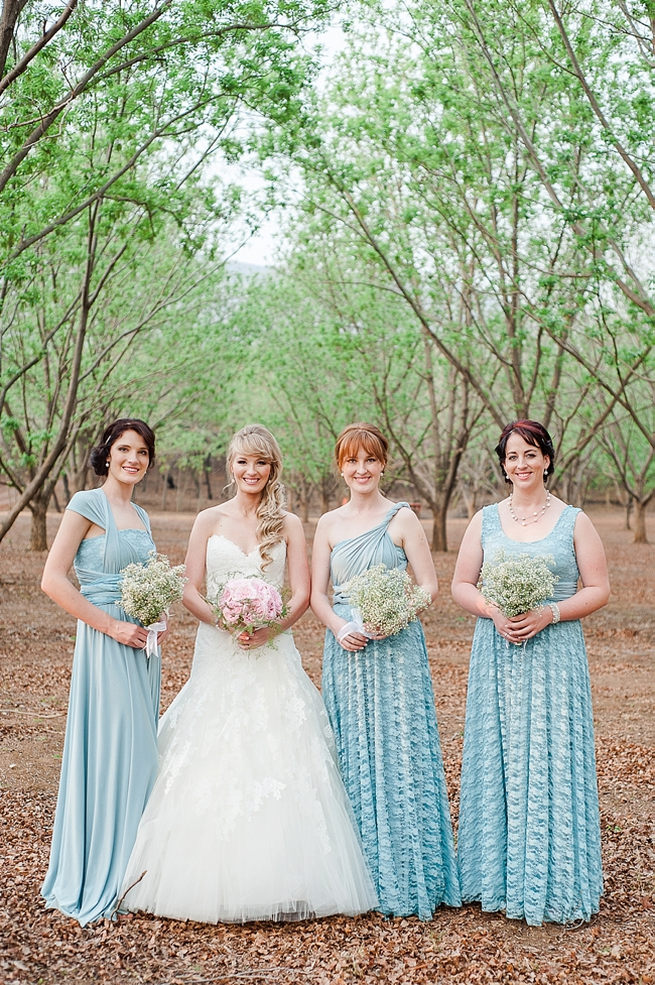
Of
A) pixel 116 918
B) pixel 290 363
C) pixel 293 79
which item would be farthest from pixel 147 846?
pixel 290 363

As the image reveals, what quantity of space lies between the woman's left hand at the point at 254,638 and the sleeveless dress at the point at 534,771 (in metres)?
1.03

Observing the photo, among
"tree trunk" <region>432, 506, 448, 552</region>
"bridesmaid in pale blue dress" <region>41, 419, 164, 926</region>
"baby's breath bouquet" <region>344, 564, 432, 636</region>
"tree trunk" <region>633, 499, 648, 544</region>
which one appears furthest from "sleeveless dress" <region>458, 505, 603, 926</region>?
"tree trunk" <region>633, 499, 648, 544</region>

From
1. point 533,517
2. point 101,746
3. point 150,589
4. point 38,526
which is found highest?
point 533,517

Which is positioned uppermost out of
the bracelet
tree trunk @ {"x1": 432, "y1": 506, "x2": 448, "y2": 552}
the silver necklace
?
the silver necklace

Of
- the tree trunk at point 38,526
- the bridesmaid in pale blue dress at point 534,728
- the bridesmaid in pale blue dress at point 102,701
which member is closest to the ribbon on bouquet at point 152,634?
the bridesmaid in pale blue dress at point 102,701

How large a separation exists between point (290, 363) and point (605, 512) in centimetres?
4077

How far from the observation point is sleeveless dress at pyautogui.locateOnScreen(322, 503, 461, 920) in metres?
4.69

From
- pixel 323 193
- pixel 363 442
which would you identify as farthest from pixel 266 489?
pixel 323 193

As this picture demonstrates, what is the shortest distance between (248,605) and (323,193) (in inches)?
497

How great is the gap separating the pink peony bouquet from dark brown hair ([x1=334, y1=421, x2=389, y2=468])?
76 centimetres

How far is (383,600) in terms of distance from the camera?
181 inches

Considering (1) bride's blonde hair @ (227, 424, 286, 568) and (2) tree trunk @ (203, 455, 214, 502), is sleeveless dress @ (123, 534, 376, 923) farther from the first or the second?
(2) tree trunk @ (203, 455, 214, 502)

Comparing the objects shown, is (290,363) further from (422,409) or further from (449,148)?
(449,148)

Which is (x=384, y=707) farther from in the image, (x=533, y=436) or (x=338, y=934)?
(x=533, y=436)
